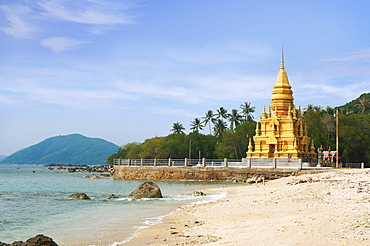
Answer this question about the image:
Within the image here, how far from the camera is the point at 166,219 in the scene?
14742mm

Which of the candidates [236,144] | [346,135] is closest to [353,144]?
[346,135]

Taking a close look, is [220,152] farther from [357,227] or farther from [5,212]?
[357,227]

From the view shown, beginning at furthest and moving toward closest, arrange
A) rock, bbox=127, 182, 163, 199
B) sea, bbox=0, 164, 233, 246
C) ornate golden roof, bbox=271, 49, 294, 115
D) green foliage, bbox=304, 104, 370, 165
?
1. green foliage, bbox=304, 104, 370, 165
2. ornate golden roof, bbox=271, 49, 294, 115
3. rock, bbox=127, 182, 163, 199
4. sea, bbox=0, 164, 233, 246

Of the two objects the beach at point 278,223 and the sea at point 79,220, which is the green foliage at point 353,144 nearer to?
the sea at point 79,220

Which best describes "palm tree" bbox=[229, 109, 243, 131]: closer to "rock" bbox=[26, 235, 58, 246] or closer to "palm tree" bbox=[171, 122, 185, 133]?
"palm tree" bbox=[171, 122, 185, 133]

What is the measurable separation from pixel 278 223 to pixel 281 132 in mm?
40077

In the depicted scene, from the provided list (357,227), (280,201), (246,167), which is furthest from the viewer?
(246,167)

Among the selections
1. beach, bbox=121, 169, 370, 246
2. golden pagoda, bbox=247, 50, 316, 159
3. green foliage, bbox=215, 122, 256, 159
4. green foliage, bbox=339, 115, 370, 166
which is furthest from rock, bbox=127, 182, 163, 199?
green foliage, bbox=215, 122, 256, 159

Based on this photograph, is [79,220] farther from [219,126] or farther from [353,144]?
[219,126]

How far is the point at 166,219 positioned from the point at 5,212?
9332 millimetres

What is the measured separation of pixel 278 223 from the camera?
10766 millimetres

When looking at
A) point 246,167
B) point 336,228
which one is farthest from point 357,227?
point 246,167

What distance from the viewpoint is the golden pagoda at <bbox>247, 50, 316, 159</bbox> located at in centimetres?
4834

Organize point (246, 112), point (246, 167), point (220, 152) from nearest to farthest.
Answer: point (246, 167) < point (220, 152) < point (246, 112)
